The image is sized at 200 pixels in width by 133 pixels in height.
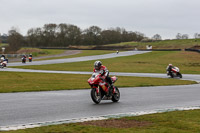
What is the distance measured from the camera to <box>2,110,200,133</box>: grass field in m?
6.83

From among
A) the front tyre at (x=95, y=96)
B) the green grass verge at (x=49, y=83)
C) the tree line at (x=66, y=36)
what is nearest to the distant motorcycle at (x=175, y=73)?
the green grass verge at (x=49, y=83)

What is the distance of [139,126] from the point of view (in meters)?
7.44

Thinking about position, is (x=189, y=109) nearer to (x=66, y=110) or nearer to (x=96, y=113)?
A: (x=96, y=113)

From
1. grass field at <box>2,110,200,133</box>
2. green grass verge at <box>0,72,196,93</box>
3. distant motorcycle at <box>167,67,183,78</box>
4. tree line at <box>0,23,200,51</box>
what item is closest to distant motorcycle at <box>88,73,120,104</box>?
grass field at <box>2,110,200,133</box>

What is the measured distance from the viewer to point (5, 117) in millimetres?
8336

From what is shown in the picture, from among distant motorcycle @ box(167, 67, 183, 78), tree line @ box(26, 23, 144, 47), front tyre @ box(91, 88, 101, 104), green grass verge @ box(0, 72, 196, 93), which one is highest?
tree line @ box(26, 23, 144, 47)

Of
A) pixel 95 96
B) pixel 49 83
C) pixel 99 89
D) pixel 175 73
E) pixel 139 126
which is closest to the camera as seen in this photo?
pixel 139 126

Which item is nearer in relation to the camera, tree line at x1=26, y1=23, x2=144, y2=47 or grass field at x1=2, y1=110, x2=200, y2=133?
grass field at x1=2, y1=110, x2=200, y2=133

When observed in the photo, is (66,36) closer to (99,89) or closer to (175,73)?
(175,73)

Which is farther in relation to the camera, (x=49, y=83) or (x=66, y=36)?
(x=66, y=36)

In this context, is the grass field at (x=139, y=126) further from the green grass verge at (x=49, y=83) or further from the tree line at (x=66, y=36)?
the tree line at (x=66, y=36)

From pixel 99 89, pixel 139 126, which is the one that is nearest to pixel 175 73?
pixel 99 89

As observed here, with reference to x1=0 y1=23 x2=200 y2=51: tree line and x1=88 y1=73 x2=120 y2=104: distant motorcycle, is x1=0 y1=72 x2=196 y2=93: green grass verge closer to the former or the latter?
x1=88 y1=73 x2=120 y2=104: distant motorcycle

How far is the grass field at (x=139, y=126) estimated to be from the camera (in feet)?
22.4
